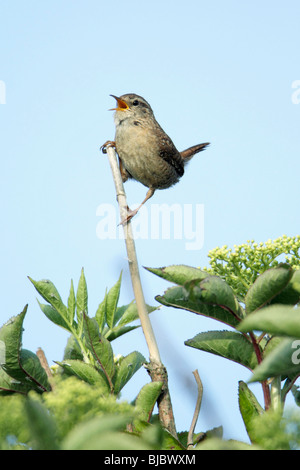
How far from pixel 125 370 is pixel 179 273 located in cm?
49

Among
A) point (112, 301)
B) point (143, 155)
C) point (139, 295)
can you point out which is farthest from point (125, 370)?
point (143, 155)

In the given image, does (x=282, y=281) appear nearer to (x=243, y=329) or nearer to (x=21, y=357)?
(x=243, y=329)

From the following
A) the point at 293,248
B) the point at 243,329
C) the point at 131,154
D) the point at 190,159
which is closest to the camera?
the point at 243,329

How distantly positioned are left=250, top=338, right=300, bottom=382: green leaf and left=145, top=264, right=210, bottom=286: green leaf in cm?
53

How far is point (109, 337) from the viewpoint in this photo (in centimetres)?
228

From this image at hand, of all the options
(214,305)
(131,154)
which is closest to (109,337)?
(214,305)

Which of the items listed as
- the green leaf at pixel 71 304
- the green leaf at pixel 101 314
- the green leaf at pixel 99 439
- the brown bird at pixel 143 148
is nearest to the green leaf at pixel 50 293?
the green leaf at pixel 71 304

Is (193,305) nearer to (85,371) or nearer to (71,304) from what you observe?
(85,371)

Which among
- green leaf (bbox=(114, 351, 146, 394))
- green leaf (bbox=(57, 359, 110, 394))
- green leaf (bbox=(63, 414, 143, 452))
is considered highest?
green leaf (bbox=(63, 414, 143, 452))

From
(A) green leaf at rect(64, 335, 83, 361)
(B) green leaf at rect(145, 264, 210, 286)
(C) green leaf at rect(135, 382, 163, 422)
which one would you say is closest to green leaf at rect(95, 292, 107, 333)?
(A) green leaf at rect(64, 335, 83, 361)

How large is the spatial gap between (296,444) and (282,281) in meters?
0.63

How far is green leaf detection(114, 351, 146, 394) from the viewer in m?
1.91

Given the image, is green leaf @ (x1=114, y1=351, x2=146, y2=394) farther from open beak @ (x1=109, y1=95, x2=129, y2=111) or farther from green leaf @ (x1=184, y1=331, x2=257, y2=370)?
open beak @ (x1=109, y1=95, x2=129, y2=111)
